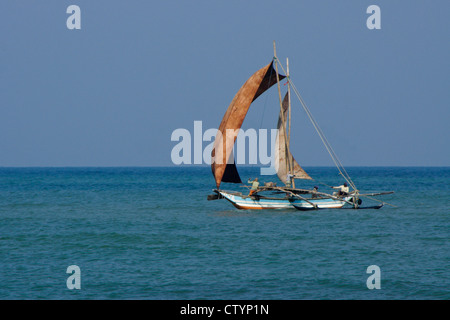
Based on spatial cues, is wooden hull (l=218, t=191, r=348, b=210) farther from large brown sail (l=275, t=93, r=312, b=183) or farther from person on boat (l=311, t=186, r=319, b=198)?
large brown sail (l=275, t=93, r=312, b=183)

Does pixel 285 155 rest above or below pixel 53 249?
above

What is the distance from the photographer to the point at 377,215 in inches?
1818

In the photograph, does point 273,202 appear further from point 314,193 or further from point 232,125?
point 232,125

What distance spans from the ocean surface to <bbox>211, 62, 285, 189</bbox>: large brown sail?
142 inches

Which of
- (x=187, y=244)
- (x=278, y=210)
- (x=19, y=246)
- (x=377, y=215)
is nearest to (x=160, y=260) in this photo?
(x=187, y=244)

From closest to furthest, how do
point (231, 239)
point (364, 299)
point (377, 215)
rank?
point (364, 299), point (231, 239), point (377, 215)

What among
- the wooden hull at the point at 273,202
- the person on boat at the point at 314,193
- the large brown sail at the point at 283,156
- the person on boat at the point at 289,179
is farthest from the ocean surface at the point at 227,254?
the large brown sail at the point at 283,156

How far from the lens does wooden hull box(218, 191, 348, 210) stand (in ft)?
150

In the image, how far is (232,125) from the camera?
44.9 metres

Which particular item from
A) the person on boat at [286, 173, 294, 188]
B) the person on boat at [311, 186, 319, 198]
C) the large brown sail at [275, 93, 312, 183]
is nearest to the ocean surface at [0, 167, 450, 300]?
the person on boat at [311, 186, 319, 198]

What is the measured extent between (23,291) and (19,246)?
1073 centimetres

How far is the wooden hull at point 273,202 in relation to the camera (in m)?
45.8

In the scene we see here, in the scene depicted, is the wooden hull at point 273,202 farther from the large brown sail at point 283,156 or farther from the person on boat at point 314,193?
the large brown sail at point 283,156
